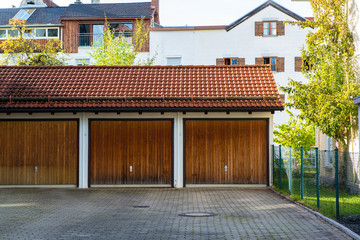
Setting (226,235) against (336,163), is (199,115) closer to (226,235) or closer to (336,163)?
(336,163)

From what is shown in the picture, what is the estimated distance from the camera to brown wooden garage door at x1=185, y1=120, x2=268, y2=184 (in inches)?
832

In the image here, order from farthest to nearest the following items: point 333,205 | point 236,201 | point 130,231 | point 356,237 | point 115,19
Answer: point 115,19
point 236,201
point 333,205
point 130,231
point 356,237

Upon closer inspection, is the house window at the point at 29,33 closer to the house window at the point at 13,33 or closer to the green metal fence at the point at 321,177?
the house window at the point at 13,33

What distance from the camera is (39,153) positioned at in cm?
2145

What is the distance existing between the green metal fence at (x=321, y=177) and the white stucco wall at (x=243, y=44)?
25.0m

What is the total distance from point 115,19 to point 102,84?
1073 inches

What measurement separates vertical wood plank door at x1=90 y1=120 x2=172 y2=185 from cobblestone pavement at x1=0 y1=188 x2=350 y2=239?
1727 millimetres

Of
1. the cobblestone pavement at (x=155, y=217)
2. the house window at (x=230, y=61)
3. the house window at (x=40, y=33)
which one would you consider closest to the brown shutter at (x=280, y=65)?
the house window at (x=230, y=61)

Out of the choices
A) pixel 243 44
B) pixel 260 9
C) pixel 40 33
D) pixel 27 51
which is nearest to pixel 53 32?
pixel 40 33

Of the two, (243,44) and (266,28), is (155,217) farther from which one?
(266,28)

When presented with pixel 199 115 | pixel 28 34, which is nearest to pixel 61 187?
pixel 199 115

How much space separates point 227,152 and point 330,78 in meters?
4.91

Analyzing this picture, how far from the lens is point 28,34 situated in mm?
51125

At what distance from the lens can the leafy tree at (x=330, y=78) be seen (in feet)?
60.0
